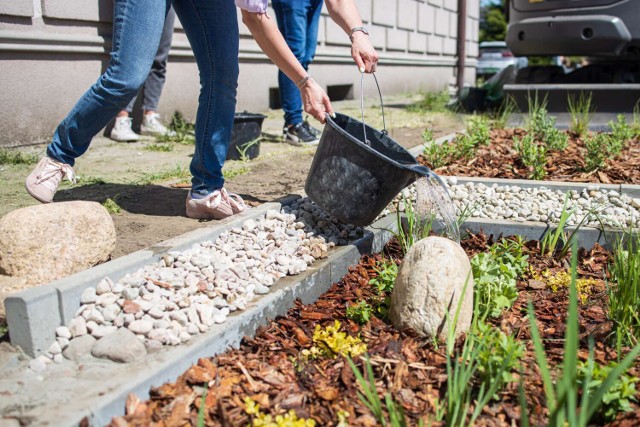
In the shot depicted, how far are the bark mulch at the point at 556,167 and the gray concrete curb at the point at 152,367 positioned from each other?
2140 mm

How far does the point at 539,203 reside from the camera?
355 centimetres

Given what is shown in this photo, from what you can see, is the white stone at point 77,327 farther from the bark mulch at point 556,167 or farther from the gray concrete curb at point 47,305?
the bark mulch at point 556,167

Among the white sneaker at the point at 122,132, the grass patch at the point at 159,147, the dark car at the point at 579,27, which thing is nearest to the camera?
the grass patch at the point at 159,147

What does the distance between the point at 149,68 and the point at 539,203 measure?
2.18 meters

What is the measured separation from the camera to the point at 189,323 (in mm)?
2012

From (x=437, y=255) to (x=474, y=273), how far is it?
12.2 inches

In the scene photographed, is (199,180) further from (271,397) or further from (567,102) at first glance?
(567,102)

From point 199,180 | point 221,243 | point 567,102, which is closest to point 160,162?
point 199,180

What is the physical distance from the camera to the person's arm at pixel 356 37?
2861mm

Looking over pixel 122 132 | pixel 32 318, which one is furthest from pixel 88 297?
pixel 122 132

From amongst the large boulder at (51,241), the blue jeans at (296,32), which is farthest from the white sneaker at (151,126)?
the large boulder at (51,241)

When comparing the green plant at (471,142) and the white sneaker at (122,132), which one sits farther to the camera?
the white sneaker at (122,132)

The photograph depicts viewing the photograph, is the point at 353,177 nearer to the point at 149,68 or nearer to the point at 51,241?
the point at 149,68

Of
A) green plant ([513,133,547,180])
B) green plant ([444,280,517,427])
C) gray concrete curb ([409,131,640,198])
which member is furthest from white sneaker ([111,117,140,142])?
green plant ([444,280,517,427])
